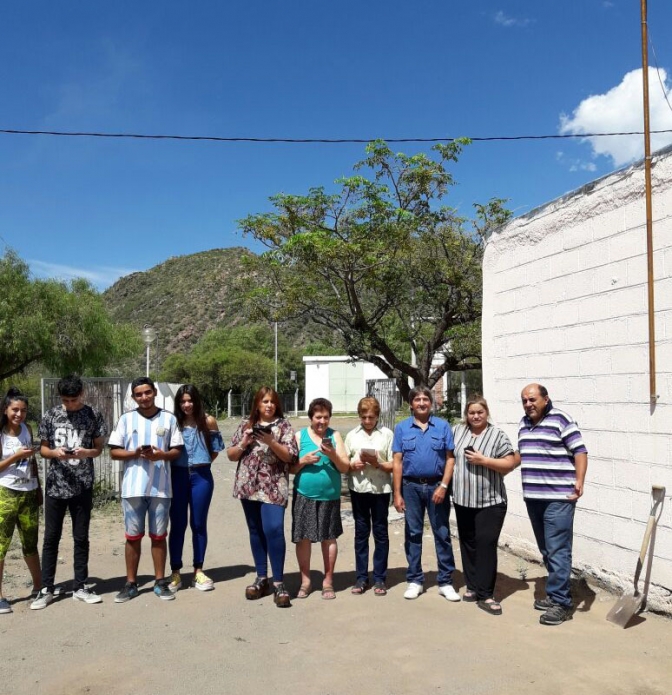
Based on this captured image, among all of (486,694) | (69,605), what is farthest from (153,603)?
(486,694)

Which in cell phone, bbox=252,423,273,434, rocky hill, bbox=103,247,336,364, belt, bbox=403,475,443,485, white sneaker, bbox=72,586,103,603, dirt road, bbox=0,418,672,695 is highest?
rocky hill, bbox=103,247,336,364

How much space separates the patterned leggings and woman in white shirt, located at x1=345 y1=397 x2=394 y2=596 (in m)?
2.42

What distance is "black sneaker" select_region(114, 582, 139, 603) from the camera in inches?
204

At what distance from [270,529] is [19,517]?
6.10 ft

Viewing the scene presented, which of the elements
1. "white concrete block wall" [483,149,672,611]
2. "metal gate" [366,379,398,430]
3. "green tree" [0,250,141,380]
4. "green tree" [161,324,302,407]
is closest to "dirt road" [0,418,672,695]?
"white concrete block wall" [483,149,672,611]

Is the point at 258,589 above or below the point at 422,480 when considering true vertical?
below

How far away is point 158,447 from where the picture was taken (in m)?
5.16

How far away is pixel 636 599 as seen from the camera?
472 centimetres

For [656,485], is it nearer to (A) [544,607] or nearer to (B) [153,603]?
(A) [544,607]

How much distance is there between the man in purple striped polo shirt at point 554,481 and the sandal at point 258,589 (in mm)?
2095

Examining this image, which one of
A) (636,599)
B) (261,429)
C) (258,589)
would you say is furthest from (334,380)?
(636,599)

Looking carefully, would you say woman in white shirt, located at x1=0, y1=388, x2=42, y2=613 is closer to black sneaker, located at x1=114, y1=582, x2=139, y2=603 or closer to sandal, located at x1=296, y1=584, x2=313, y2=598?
black sneaker, located at x1=114, y1=582, x2=139, y2=603

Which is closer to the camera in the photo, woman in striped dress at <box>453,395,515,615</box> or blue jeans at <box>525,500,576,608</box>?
blue jeans at <box>525,500,576,608</box>

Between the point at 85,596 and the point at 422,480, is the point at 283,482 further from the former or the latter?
the point at 85,596
